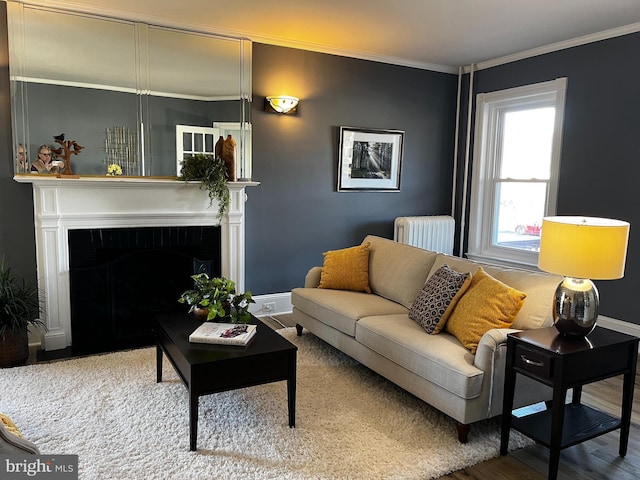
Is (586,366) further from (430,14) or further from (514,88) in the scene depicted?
(514,88)

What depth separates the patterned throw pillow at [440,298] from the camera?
9.72ft

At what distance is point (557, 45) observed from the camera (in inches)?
176

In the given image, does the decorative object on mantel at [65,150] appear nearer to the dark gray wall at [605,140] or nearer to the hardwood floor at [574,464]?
the hardwood floor at [574,464]

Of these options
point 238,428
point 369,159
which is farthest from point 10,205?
point 369,159

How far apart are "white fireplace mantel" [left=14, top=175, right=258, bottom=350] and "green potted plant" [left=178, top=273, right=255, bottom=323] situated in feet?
4.11

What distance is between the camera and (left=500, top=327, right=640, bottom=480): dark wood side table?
2.23 metres

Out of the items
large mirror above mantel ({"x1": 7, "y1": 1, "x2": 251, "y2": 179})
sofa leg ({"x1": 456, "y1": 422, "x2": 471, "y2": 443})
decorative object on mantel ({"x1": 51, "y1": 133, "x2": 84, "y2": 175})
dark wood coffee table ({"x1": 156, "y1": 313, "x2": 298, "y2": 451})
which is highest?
large mirror above mantel ({"x1": 7, "y1": 1, "x2": 251, "y2": 179})

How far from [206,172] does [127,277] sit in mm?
1073

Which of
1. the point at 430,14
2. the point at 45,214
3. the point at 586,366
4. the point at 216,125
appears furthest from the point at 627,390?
the point at 45,214

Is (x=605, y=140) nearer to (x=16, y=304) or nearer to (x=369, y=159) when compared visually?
(x=369, y=159)

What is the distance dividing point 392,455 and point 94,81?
11.1 ft

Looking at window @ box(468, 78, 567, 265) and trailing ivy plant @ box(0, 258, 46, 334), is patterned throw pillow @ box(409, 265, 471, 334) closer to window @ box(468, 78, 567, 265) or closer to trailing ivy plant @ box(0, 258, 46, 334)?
window @ box(468, 78, 567, 265)

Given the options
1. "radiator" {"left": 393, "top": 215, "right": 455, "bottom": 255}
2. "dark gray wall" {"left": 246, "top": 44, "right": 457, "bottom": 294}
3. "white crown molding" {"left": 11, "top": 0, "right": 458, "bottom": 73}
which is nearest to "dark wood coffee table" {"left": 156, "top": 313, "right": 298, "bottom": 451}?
"dark gray wall" {"left": 246, "top": 44, "right": 457, "bottom": 294}

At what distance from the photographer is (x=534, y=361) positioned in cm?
234
